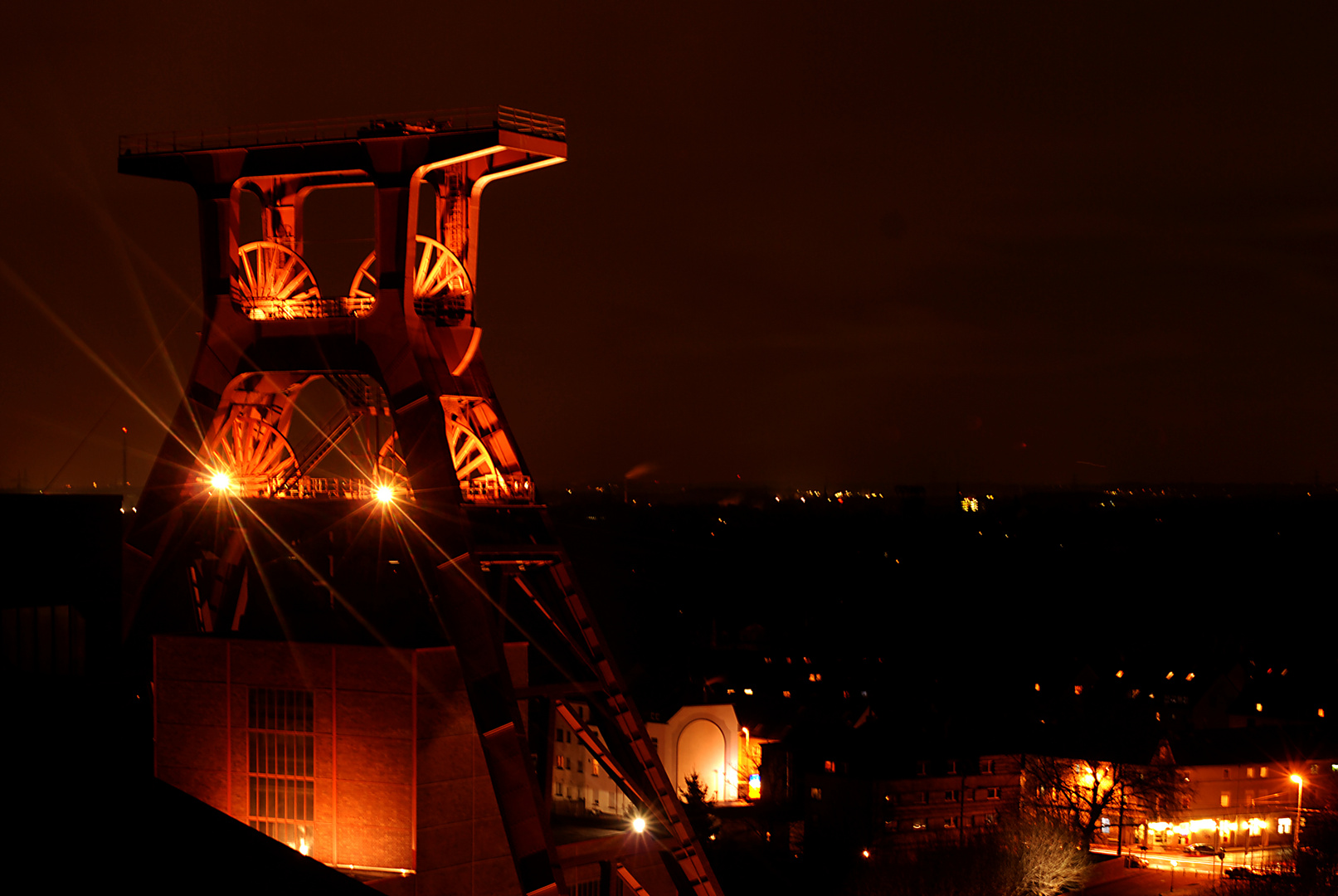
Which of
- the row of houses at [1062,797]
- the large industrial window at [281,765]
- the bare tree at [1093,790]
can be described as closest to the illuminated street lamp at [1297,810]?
the row of houses at [1062,797]

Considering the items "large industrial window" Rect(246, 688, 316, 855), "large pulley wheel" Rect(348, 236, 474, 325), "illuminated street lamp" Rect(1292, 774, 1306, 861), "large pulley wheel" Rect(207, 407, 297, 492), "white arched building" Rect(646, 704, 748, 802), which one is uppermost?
"large pulley wheel" Rect(348, 236, 474, 325)

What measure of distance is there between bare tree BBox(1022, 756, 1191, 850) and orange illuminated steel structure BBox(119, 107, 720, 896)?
89.5 feet

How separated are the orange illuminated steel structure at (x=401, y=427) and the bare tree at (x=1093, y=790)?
2728cm

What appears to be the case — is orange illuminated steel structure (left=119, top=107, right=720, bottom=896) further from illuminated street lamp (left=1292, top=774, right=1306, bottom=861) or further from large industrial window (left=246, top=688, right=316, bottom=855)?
illuminated street lamp (left=1292, top=774, right=1306, bottom=861)

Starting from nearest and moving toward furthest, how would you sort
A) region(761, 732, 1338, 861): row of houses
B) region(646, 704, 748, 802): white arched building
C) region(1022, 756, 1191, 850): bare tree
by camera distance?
1. region(761, 732, 1338, 861): row of houses
2. region(1022, 756, 1191, 850): bare tree
3. region(646, 704, 748, 802): white arched building

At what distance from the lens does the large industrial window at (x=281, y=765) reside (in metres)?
21.2

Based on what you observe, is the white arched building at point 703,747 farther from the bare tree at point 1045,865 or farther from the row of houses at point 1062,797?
the bare tree at point 1045,865

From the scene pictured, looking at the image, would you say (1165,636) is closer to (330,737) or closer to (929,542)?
(929,542)

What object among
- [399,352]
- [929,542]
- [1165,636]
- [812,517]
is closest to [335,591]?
[399,352]

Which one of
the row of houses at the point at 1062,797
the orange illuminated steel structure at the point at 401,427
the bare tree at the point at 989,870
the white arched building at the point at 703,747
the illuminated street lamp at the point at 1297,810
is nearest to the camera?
the orange illuminated steel structure at the point at 401,427

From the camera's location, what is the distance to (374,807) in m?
20.8

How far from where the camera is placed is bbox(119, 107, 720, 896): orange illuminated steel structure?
19.9m

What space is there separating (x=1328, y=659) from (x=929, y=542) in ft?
177

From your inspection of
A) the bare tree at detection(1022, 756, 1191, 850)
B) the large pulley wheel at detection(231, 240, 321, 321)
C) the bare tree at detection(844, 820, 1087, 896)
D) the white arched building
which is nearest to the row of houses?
the bare tree at detection(1022, 756, 1191, 850)
